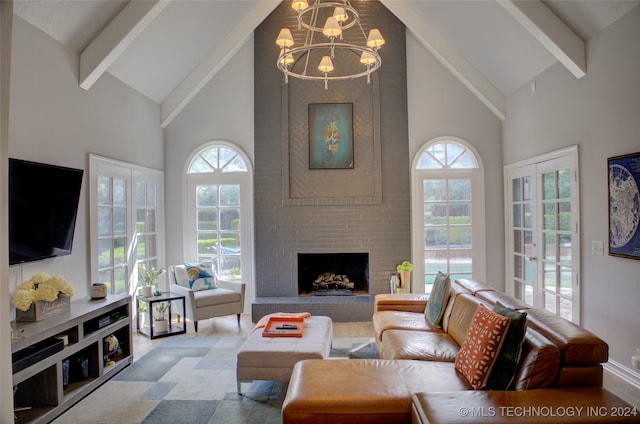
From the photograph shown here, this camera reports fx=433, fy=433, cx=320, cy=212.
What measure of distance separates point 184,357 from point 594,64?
4.51 m

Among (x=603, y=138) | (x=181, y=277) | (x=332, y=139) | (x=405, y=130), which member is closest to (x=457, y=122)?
(x=405, y=130)

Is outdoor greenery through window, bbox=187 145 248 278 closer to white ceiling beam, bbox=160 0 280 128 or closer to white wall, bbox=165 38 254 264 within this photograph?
white wall, bbox=165 38 254 264

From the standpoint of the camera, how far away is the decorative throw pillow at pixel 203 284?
5.18 meters

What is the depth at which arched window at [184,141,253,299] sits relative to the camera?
5945 mm

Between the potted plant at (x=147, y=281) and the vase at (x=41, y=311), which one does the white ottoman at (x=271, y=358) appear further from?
the potted plant at (x=147, y=281)

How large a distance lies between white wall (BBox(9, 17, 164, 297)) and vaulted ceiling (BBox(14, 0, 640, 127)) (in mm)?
142

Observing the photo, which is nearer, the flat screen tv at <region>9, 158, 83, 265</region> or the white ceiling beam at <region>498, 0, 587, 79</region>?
the flat screen tv at <region>9, 158, 83, 265</region>

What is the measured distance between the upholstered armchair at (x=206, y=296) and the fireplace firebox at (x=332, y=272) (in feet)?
3.41

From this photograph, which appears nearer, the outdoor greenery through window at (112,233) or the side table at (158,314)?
the outdoor greenery through window at (112,233)

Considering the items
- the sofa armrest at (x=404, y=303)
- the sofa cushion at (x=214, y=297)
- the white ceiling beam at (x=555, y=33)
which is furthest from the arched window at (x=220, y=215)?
the white ceiling beam at (x=555, y=33)

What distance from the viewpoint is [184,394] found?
10.8 feet

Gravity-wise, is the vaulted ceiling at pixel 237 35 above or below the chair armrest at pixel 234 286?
above

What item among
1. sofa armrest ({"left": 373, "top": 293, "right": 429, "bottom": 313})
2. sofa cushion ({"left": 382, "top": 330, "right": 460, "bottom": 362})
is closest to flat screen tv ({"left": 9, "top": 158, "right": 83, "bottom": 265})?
sofa cushion ({"left": 382, "top": 330, "right": 460, "bottom": 362})

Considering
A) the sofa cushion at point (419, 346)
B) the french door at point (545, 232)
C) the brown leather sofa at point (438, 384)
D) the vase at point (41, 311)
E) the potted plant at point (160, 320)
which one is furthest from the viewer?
the potted plant at point (160, 320)
